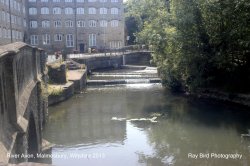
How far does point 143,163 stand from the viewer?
17312mm

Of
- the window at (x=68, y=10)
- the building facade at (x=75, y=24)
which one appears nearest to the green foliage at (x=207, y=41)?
the building facade at (x=75, y=24)

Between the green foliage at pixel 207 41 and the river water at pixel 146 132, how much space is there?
9.91 feet

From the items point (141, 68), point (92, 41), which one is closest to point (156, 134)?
point (141, 68)

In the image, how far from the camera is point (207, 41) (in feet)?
103

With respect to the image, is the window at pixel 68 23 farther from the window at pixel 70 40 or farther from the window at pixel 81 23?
the window at pixel 70 40

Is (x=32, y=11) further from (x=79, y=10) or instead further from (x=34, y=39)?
(x=79, y=10)

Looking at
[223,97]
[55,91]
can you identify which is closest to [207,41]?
[223,97]

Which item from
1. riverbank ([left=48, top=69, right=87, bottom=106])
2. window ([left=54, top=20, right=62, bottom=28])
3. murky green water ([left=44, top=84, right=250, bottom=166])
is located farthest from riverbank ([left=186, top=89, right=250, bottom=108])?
window ([left=54, top=20, right=62, bottom=28])

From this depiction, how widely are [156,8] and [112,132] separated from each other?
17973 millimetres

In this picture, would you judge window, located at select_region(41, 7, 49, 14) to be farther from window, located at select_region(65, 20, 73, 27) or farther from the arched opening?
the arched opening

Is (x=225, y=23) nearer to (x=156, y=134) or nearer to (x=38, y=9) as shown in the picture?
(x=156, y=134)

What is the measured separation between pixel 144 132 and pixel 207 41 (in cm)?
1214

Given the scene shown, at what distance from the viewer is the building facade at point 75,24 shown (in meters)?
73.6

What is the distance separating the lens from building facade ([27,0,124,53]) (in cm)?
7362
